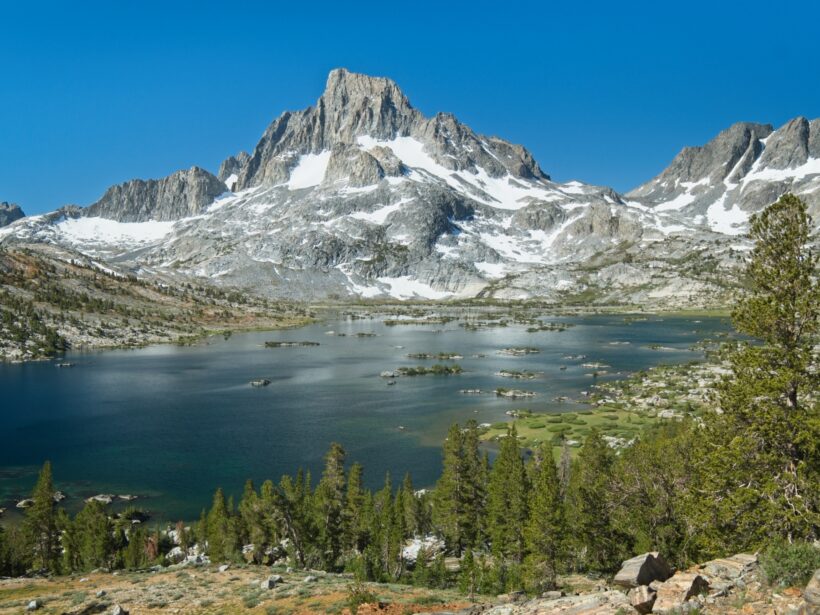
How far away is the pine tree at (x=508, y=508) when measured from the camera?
40.9 m

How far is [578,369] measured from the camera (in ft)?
436

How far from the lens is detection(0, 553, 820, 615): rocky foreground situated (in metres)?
15.4

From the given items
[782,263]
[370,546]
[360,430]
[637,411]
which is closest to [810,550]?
[782,263]

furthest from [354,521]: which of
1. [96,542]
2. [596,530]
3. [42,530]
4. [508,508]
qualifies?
[42,530]

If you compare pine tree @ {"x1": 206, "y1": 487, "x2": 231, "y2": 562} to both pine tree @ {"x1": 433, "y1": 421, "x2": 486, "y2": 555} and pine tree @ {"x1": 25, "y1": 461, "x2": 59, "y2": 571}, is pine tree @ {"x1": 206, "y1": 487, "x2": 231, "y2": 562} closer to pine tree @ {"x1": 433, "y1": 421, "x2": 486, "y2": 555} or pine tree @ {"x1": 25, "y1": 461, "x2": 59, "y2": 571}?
pine tree @ {"x1": 25, "y1": 461, "x2": 59, "y2": 571}

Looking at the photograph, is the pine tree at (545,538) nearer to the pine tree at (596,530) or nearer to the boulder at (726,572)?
the pine tree at (596,530)

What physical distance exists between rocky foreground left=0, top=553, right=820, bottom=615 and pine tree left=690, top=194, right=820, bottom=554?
3722 millimetres

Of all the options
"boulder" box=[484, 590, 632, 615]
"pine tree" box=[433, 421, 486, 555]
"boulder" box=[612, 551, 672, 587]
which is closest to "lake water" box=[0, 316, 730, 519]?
"pine tree" box=[433, 421, 486, 555]

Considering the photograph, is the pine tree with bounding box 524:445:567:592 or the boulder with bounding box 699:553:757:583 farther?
the pine tree with bounding box 524:445:567:592

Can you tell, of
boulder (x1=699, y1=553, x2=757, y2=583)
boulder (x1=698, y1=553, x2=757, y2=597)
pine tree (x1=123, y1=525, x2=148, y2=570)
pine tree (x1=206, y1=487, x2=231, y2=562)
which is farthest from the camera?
pine tree (x1=123, y1=525, x2=148, y2=570)

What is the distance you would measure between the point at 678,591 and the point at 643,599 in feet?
3.60

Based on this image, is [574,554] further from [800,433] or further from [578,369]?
[578,369]

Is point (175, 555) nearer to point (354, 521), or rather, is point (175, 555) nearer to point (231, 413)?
point (354, 521)

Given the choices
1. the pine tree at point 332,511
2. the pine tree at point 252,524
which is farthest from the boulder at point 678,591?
the pine tree at point 252,524
